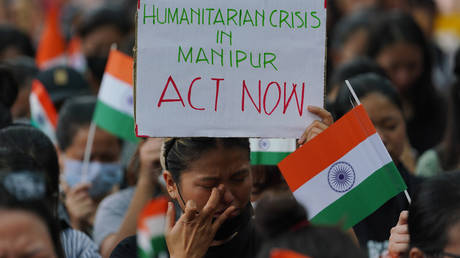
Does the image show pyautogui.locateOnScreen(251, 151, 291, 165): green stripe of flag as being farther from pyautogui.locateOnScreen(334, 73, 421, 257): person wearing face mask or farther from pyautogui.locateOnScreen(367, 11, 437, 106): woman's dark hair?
pyautogui.locateOnScreen(367, 11, 437, 106): woman's dark hair

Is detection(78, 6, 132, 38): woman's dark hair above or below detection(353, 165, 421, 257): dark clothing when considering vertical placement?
above

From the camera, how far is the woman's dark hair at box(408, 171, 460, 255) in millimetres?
3168

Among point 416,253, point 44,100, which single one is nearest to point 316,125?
point 416,253

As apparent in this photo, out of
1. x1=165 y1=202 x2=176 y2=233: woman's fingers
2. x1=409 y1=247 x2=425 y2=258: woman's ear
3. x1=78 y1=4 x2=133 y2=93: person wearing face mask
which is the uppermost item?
x1=78 y1=4 x2=133 y2=93: person wearing face mask

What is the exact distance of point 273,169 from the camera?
15.4ft

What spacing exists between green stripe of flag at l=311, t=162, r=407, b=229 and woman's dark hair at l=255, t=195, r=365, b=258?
888mm

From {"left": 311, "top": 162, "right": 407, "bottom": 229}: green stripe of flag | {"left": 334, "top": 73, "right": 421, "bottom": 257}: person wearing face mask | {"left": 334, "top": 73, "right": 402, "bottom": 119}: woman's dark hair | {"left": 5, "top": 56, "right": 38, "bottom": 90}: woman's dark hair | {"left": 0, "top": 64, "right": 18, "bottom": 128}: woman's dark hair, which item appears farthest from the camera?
{"left": 5, "top": 56, "right": 38, "bottom": 90}: woman's dark hair

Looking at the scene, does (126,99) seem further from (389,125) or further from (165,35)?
(165,35)

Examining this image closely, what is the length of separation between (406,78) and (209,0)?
3596 millimetres

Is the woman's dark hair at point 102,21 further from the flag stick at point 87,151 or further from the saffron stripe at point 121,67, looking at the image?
the saffron stripe at point 121,67

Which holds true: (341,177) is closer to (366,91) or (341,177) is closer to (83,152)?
(366,91)

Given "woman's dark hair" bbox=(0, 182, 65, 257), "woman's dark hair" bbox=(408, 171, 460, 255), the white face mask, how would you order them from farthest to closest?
the white face mask, "woman's dark hair" bbox=(408, 171, 460, 255), "woman's dark hair" bbox=(0, 182, 65, 257)

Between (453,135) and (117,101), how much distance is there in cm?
222

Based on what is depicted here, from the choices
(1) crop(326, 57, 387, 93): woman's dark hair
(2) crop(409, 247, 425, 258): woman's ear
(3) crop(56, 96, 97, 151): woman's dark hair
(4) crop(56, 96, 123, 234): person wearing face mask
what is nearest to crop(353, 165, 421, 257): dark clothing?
(2) crop(409, 247, 425, 258): woman's ear
